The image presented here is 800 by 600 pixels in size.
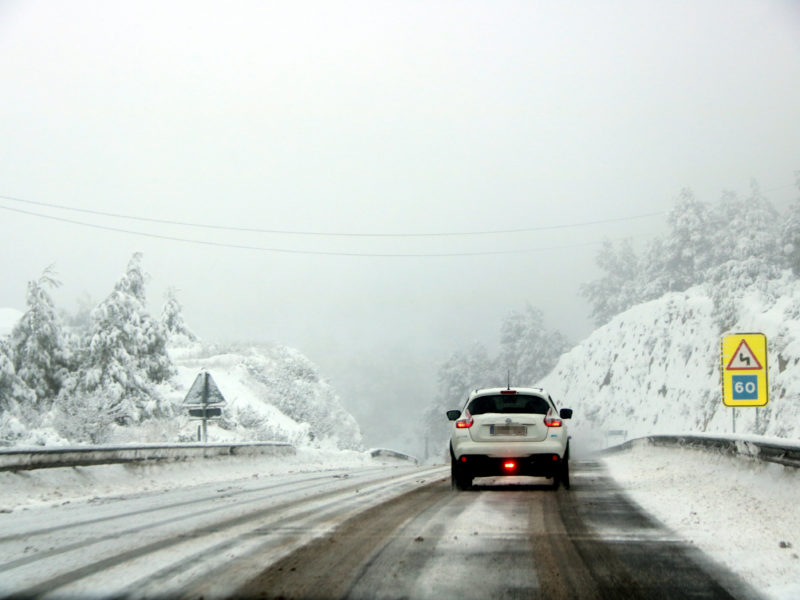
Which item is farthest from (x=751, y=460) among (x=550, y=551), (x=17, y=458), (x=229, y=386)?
(x=229, y=386)

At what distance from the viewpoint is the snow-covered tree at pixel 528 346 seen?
116m

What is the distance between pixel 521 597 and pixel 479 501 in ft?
20.8

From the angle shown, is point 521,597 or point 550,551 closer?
point 521,597

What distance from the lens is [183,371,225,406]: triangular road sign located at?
23.5 m

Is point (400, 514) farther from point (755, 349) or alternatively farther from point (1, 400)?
point (1, 400)

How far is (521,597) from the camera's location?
5266 mm

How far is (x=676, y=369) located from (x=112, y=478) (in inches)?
2339

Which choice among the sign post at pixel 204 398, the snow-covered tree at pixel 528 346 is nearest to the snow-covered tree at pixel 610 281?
the snow-covered tree at pixel 528 346

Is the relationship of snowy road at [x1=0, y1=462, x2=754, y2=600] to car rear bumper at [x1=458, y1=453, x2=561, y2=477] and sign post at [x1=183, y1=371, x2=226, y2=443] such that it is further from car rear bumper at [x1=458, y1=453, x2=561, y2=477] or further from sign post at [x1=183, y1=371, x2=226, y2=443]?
sign post at [x1=183, y1=371, x2=226, y2=443]

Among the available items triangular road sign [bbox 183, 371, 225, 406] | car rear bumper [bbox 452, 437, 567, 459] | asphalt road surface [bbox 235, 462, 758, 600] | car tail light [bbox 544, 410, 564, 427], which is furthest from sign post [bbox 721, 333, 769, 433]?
triangular road sign [bbox 183, 371, 225, 406]

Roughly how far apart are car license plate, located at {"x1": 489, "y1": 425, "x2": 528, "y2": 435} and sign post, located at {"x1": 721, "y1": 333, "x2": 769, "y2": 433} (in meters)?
5.14

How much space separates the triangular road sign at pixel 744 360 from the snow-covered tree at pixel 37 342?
137 ft

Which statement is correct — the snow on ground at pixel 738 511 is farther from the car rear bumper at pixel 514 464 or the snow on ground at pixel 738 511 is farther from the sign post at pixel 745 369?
the sign post at pixel 745 369

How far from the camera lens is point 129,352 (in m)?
54.3
